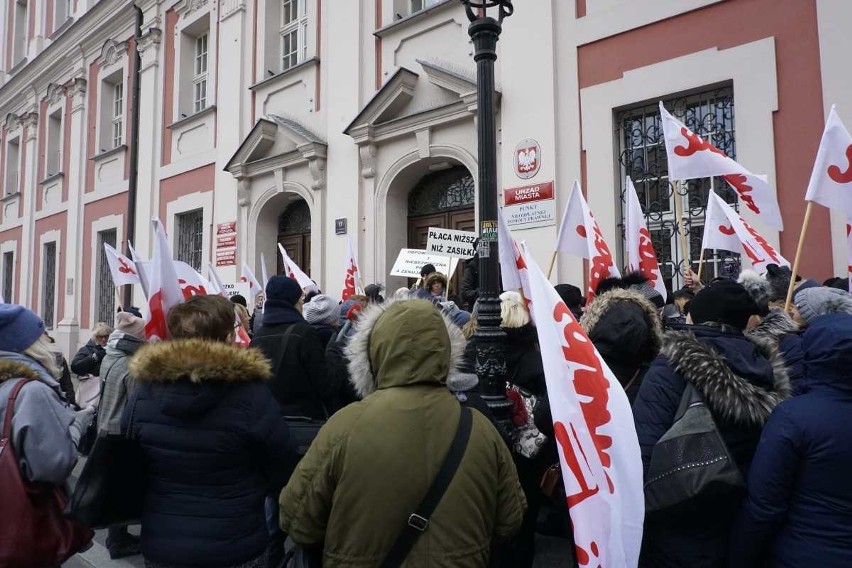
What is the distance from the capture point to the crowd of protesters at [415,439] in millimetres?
1781

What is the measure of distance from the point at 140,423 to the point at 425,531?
1.16 meters

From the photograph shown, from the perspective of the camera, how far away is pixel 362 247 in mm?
9664

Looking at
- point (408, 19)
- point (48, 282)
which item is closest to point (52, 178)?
point (48, 282)

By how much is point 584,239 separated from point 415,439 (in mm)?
4003

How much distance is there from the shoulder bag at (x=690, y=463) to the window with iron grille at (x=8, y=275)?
73.9ft

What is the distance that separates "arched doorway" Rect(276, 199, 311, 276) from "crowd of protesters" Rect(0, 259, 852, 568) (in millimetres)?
8946

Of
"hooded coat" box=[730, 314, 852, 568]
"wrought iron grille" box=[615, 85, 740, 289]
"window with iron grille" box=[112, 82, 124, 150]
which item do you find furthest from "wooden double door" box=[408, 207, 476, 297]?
"window with iron grille" box=[112, 82, 124, 150]

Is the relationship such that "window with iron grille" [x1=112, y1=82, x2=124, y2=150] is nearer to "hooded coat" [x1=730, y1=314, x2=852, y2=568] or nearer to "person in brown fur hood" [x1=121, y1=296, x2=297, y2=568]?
"person in brown fur hood" [x1=121, y1=296, x2=297, y2=568]

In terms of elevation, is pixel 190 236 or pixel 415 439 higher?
pixel 190 236

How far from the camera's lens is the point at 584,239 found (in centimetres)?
545

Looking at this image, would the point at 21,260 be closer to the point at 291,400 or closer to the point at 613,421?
the point at 291,400

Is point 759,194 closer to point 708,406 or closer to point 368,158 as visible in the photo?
point 708,406

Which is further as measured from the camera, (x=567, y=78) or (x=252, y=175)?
(x=252, y=175)

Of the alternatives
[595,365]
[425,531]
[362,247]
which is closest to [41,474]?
[425,531]
